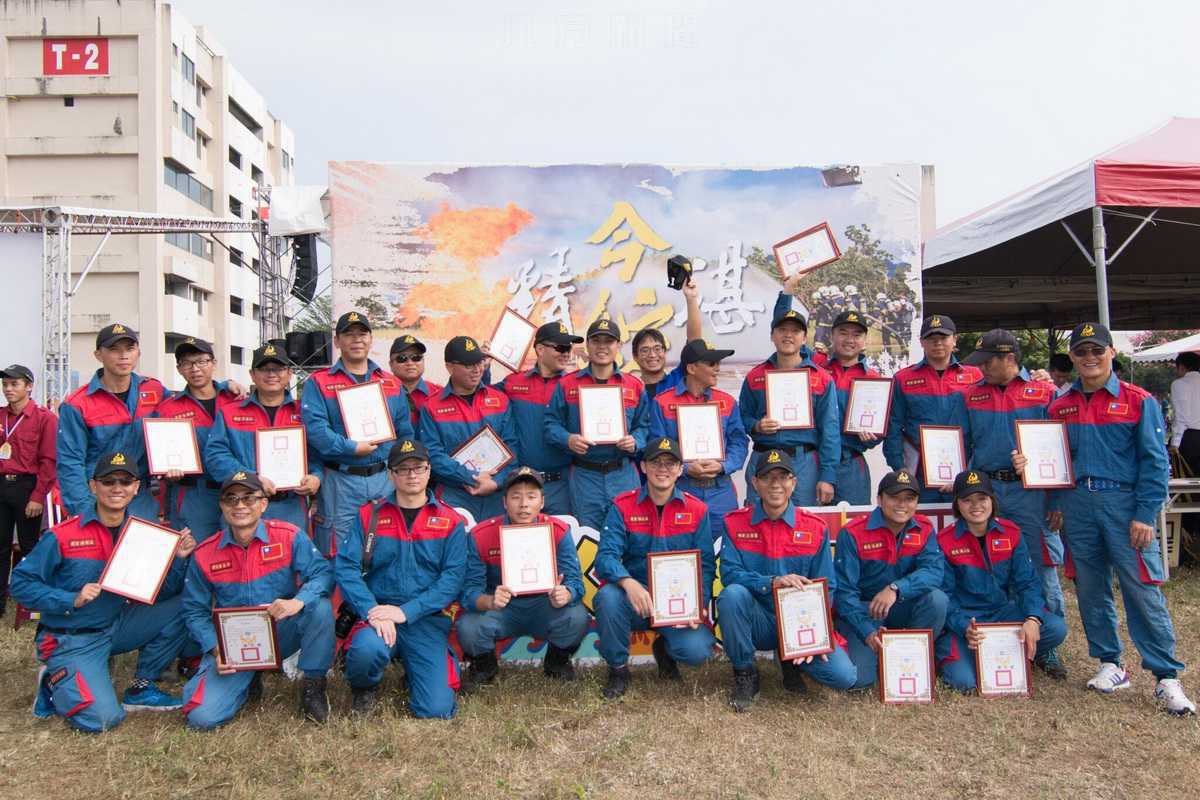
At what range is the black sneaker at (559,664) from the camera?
5035 millimetres

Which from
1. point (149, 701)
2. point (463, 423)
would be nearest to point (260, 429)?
point (463, 423)

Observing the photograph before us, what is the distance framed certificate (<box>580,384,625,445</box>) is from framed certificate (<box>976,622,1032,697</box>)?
2.49m

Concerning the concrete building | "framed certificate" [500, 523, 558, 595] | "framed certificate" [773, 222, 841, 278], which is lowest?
"framed certificate" [500, 523, 558, 595]

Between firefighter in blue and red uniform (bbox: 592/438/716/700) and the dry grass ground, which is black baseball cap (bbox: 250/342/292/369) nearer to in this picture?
the dry grass ground

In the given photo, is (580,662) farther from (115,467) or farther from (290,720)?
(115,467)

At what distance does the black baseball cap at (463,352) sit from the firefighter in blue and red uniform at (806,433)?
2.04 meters

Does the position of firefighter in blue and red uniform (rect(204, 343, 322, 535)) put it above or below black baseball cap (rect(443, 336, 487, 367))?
below

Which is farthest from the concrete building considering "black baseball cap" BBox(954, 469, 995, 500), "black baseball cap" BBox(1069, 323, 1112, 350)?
"black baseball cap" BBox(1069, 323, 1112, 350)

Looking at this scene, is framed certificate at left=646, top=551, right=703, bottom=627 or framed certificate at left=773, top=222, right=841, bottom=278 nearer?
framed certificate at left=646, top=551, right=703, bottom=627

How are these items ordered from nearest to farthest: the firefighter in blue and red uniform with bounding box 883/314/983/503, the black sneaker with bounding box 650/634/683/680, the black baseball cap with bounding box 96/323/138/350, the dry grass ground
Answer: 1. the dry grass ground
2. the black sneaker with bounding box 650/634/683/680
3. the black baseball cap with bounding box 96/323/138/350
4. the firefighter in blue and red uniform with bounding box 883/314/983/503

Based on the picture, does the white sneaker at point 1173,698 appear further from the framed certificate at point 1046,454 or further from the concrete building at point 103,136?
the concrete building at point 103,136

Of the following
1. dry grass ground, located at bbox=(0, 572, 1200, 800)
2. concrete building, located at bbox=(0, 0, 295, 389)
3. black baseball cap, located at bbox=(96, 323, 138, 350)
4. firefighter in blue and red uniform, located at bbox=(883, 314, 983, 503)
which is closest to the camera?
dry grass ground, located at bbox=(0, 572, 1200, 800)

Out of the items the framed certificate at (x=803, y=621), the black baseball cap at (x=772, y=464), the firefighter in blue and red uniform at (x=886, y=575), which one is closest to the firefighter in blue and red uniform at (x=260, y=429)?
the black baseball cap at (x=772, y=464)

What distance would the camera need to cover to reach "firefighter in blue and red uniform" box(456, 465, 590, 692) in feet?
15.6
